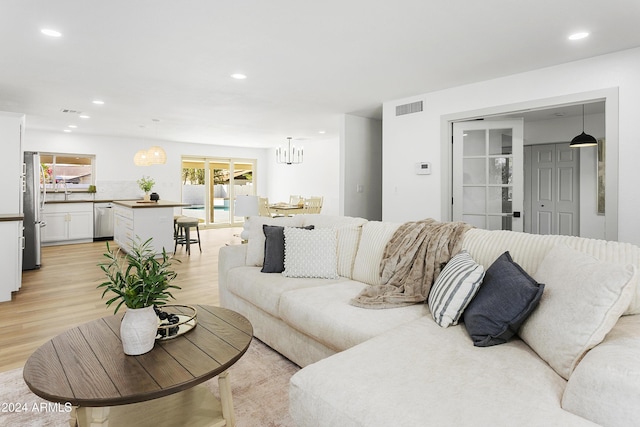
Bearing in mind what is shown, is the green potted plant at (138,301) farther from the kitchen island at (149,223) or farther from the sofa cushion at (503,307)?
the kitchen island at (149,223)

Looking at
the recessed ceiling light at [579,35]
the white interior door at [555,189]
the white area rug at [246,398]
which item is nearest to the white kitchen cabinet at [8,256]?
the white area rug at [246,398]

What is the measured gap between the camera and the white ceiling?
8.22 feet

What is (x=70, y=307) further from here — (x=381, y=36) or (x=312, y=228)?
(x=381, y=36)

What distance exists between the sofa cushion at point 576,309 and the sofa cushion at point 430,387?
88 millimetres

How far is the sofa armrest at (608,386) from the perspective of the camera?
1000 millimetres

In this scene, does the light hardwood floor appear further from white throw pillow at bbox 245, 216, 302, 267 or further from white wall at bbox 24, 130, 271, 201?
white wall at bbox 24, 130, 271, 201

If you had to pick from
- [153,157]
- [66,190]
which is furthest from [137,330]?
[66,190]

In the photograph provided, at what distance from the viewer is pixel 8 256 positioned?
377cm

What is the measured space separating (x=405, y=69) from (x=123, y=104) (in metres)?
4.13

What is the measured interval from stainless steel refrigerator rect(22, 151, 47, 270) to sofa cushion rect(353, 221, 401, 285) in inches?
197

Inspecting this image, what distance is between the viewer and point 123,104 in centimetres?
534

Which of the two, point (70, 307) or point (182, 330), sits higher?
point (182, 330)

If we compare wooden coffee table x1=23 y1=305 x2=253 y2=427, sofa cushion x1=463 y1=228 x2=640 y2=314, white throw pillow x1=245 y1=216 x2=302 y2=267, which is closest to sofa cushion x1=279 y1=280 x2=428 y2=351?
wooden coffee table x1=23 y1=305 x2=253 y2=427

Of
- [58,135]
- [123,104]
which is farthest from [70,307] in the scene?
[58,135]
